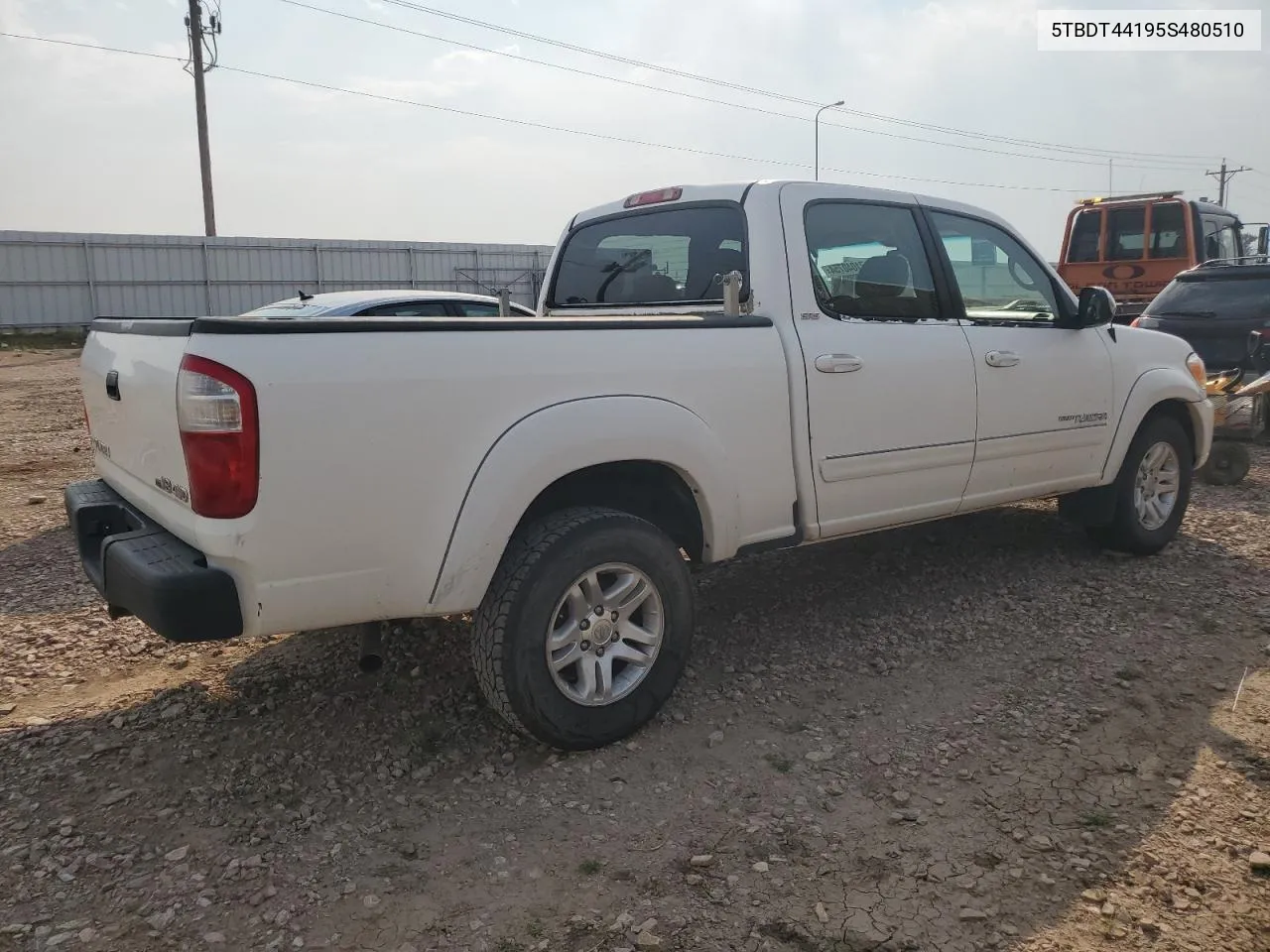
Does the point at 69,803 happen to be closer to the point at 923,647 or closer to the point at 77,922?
the point at 77,922

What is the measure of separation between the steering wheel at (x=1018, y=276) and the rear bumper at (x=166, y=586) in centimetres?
384

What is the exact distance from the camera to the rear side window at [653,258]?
13.3 feet

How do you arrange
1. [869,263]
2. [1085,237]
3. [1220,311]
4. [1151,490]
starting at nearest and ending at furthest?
[869,263], [1151,490], [1220,311], [1085,237]

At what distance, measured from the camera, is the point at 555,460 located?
10.2ft

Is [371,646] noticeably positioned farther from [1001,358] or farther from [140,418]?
[1001,358]

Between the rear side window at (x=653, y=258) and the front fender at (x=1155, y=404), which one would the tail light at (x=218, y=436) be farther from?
the front fender at (x=1155, y=404)

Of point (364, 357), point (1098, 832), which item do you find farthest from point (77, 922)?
point (1098, 832)

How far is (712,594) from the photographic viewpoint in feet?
16.4

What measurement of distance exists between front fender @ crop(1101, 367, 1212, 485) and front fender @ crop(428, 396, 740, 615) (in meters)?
2.69

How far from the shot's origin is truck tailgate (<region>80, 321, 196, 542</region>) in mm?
2801

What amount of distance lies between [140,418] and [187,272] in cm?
2362

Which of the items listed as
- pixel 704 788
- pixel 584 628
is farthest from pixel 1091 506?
pixel 584 628

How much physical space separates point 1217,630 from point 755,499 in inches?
91.0

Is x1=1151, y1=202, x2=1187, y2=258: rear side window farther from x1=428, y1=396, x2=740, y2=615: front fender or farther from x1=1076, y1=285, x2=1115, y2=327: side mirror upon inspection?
x1=428, y1=396, x2=740, y2=615: front fender
